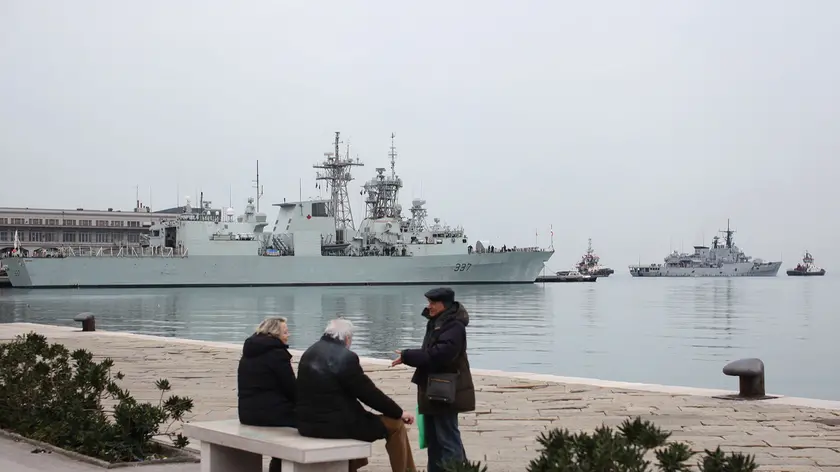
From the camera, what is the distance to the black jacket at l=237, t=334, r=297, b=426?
15.9ft

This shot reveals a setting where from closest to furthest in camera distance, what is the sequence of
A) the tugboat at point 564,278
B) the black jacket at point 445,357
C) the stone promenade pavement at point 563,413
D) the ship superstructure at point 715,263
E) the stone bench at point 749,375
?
the black jacket at point 445,357, the stone promenade pavement at point 563,413, the stone bench at point 749,375, the tugboat at point 564,278, the ship superstructure at point 715,263

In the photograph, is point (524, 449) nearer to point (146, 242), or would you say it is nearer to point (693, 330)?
point (693, 330)

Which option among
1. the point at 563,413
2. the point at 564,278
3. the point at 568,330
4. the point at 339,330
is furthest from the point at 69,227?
the point at 339,330

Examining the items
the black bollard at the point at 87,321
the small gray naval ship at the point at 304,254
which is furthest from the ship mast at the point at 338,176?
the black bollard at the point at 87,321

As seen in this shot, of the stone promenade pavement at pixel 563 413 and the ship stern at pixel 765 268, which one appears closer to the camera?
the stone promenade pavement at pixel 563 413

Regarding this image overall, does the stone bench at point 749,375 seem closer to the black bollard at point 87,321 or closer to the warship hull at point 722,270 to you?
the black bollard at point 87,321

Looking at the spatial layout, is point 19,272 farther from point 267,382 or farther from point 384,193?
point 267,382

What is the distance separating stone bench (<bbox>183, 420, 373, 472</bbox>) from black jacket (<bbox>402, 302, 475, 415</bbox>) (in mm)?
769

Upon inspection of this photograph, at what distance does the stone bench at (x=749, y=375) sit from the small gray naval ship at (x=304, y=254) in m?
50.5

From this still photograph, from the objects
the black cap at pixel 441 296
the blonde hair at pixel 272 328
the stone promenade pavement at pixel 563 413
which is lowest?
the stone promenade pavement at pixel 563 413

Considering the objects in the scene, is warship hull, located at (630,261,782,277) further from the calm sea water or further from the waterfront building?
the calm sea water

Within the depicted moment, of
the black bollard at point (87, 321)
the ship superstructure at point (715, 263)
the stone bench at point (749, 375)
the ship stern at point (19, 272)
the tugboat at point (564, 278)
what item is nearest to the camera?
the stone bench at point (749, 375)

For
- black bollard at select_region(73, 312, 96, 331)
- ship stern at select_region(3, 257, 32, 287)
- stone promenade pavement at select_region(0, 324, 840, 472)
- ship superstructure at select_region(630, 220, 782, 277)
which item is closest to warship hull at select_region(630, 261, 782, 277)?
ship superstructure at select_region(630, 220, 782, 277)

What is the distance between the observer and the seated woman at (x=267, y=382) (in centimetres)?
485
